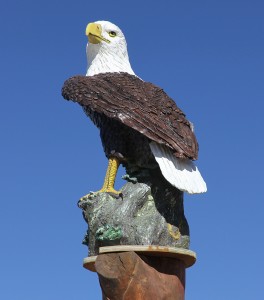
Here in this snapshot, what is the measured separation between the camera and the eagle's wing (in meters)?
5.88

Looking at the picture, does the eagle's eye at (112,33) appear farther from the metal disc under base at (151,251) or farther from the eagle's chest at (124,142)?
the metal disc under base at (151,251)

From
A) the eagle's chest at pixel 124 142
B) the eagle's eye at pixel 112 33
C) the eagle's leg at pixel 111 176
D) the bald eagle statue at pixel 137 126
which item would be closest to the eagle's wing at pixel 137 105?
the bald eagle statue at pixel 137 126

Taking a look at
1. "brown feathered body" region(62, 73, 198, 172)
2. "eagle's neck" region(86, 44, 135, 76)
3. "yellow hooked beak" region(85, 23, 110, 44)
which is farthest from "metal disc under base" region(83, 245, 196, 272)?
"yellow hooked beak" region(85, 23, 110, 44)

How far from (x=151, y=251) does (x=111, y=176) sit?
0.87 m

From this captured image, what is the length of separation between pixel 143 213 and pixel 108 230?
0.41m

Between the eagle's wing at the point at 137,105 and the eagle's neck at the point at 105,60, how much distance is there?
0.24m

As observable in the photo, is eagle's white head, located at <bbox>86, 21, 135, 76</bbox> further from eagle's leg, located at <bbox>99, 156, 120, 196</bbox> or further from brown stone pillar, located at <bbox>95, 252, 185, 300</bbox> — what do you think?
brown stone pillar, located at <bbox>95, 252, 185, 300</bbox>

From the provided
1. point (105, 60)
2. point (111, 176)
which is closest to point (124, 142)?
point (111, 176)

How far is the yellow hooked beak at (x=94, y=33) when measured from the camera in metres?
6.74

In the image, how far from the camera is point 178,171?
5918 mm

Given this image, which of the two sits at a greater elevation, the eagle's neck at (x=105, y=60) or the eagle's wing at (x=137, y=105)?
the eagle's neck at (x=105, y=60)

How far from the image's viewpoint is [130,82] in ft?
20.7

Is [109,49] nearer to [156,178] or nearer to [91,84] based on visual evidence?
[91,84]

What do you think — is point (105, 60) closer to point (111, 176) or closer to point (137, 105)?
point (137, 105)
